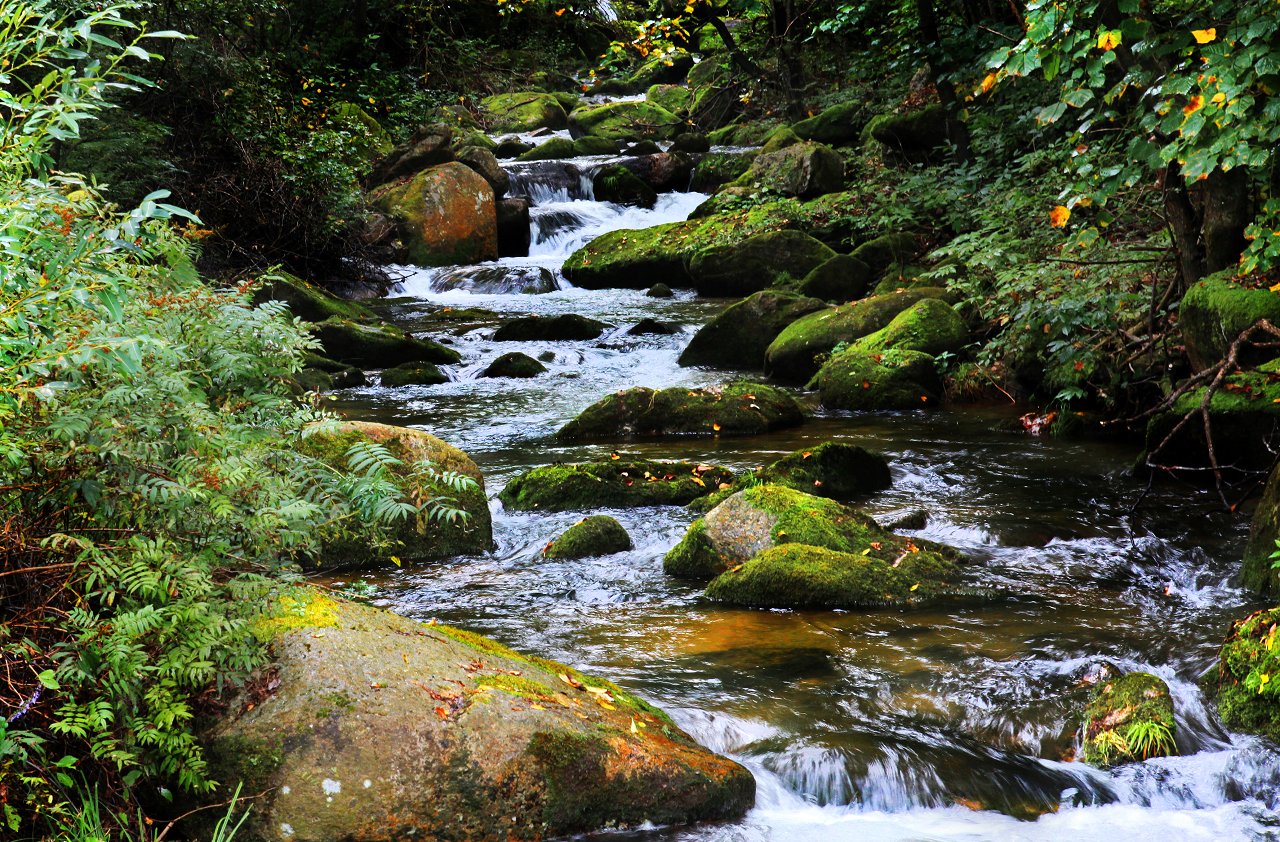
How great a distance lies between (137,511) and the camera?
283cm

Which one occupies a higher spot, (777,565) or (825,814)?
(777,565)

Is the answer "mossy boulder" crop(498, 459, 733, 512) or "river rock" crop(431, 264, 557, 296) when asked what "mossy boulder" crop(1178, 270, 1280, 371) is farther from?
"river rock" crop(431, 264, 557, 296)

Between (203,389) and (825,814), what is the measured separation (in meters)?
2.81

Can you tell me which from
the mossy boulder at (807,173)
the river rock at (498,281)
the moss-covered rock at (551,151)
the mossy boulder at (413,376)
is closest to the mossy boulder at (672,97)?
the moss-covered rock at (551,151)

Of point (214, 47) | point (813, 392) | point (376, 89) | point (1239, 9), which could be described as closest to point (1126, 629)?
point (1239, 9)

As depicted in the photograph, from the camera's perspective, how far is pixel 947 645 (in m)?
5.11

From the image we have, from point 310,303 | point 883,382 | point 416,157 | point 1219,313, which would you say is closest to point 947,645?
point 1219,313

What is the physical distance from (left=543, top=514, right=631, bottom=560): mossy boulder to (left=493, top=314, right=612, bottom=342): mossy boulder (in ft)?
26.2

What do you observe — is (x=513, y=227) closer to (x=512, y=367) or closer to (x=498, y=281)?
(x=498, y=281)

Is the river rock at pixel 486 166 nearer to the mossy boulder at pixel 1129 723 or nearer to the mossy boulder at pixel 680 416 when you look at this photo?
the mossy boulder at pixel 680 416

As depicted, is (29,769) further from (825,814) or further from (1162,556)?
(1162,556)

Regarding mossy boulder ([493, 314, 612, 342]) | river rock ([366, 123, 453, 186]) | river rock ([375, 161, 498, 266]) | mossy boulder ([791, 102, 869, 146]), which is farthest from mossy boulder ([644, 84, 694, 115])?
mossy boulder ([493, 314, 612, 342])

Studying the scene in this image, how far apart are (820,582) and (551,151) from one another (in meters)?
21.7

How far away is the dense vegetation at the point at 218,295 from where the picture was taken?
2592mm
